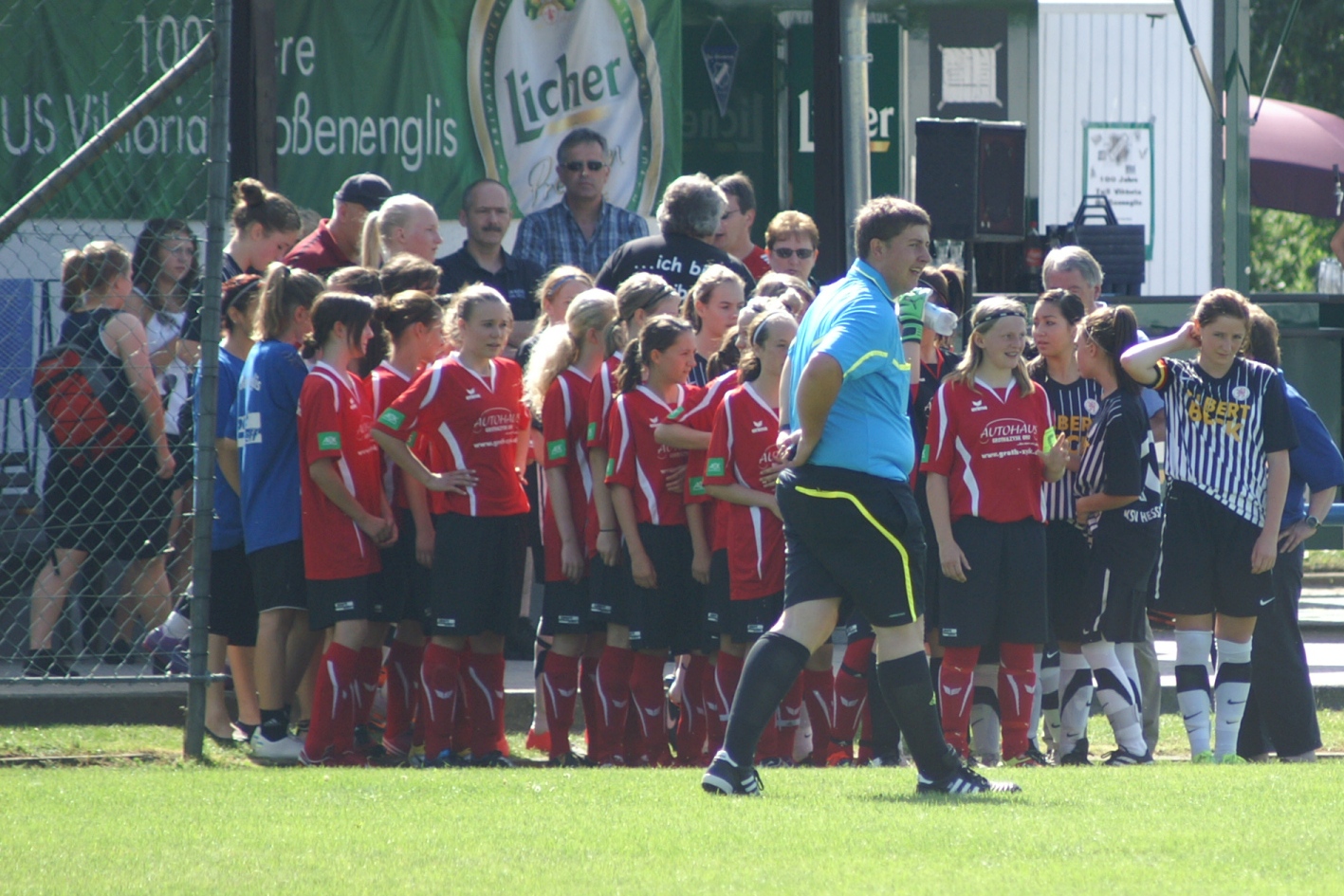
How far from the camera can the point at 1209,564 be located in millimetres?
7617

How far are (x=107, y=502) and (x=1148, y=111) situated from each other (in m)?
11.0

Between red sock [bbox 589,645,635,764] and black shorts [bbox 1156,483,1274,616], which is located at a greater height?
black shorts [bbox 1156,483,1274,616]

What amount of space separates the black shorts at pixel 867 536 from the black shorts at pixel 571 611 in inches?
83.2

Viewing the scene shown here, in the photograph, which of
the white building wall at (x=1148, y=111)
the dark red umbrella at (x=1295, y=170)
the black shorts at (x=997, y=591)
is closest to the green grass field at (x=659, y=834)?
the black shorts at (x=997, y=591)

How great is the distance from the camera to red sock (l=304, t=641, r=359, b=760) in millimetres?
7199

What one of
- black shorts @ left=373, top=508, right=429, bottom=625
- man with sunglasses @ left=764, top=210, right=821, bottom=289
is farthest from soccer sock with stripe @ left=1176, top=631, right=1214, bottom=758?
black shorts @ left=373, top=508, right=429, bottom=625

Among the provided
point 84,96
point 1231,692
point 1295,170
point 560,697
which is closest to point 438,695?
point 560,697

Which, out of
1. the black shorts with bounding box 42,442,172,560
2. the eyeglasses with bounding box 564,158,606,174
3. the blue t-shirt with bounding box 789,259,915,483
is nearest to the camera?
the blue t-shirt with bounding box 789,259,915,483

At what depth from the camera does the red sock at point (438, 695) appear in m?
7.34

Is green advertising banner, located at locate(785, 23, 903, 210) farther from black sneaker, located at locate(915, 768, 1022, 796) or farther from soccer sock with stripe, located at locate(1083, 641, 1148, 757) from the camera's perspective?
black sneaker, located at locate(915, 768, 1022, 796)

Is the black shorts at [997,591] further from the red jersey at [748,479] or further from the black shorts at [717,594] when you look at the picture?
the black shorts at [717,594]

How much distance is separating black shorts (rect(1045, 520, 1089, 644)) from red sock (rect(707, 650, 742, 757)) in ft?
4.60

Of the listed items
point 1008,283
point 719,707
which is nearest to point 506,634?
point 719,707

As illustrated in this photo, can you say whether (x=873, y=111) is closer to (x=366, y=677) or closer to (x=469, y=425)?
(x=469, y=425)
